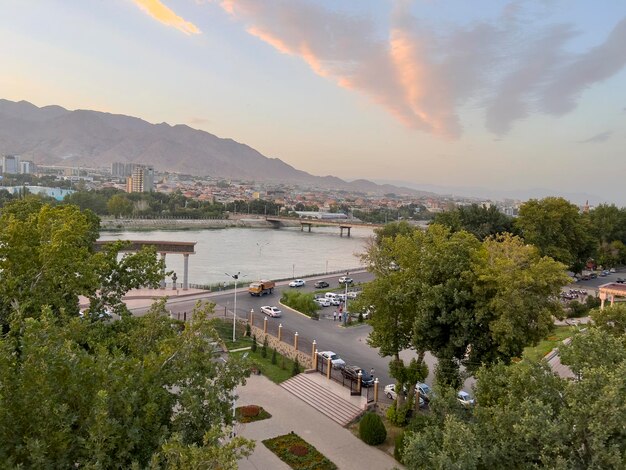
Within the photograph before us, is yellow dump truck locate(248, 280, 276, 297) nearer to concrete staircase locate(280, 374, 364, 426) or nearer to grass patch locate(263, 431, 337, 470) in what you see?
concrete staircase locate(280, 374, 364, 426)

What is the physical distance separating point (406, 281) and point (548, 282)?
11.6 ft

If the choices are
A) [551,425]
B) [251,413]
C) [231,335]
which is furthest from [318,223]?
[551,425]

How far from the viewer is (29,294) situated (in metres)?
8.81

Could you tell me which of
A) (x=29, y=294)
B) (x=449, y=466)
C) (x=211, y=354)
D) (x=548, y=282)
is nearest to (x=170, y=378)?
(x=211, y=354)

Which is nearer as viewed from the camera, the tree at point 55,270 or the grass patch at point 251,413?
the tree at point 55,270

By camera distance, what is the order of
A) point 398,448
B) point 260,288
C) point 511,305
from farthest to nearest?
point 260,288 < point 398,448 < point 511,305

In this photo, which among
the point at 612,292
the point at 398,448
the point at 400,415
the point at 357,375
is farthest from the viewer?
the point at 612,292

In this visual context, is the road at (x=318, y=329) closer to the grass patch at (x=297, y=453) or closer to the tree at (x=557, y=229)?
the grass patch at (x=297, y=453)

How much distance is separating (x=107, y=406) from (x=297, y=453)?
26.0 ft

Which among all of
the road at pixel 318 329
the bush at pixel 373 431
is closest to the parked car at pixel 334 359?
the road at pixel 318 329

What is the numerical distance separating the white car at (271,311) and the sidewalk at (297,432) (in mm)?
8685

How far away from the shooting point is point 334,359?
18.2 meters

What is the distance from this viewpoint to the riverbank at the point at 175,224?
74812 millimetres

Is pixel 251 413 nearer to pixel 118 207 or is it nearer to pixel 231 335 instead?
pixel 231 335
